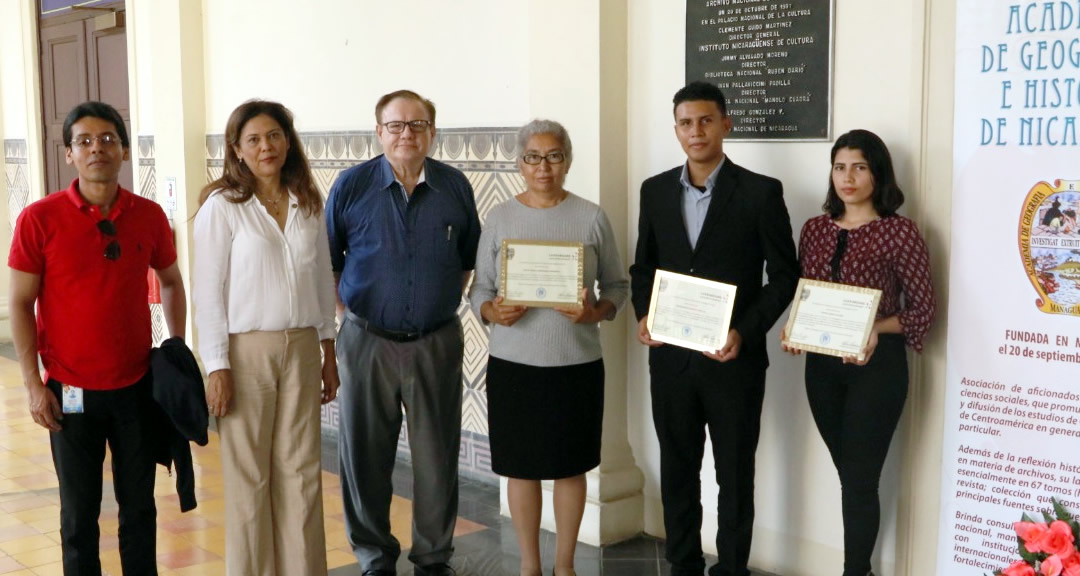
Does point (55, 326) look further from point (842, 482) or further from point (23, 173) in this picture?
point (23, 173)

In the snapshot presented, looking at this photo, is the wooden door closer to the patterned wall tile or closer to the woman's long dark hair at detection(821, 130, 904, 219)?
the patterned wall tile

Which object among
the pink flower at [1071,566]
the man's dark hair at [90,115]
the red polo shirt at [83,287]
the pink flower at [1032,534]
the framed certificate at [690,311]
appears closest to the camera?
the pink flower at [1071,566]

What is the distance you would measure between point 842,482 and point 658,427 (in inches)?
25.8

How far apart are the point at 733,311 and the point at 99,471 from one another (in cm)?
209

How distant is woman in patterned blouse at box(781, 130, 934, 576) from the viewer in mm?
3426

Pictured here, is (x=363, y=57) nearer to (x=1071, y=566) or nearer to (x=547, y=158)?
(x=547, y=158)

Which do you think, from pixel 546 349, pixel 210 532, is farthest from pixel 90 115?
pixel 210 532

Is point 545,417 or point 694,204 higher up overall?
point 694,204

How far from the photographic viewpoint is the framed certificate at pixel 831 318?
3332mm

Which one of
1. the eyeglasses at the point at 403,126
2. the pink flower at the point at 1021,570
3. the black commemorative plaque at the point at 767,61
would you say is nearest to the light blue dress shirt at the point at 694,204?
the black commemorative plaque at the point at 767,61

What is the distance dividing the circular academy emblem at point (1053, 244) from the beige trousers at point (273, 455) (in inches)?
88.9

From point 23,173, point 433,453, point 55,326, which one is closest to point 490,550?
point 433,453

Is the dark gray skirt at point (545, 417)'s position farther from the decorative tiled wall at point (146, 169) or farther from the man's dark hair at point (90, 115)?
the decorative tiled wall at point (146, 169)

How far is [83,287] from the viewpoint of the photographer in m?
3.25
